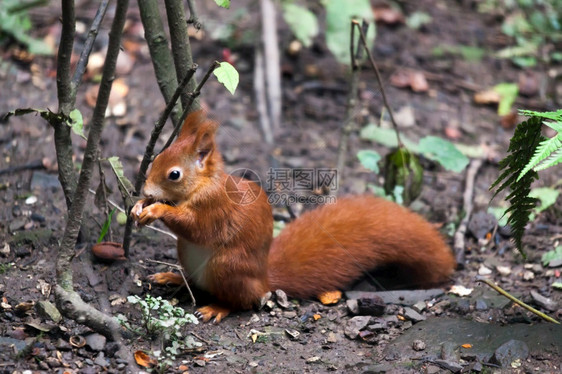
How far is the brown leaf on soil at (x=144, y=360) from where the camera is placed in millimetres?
2781

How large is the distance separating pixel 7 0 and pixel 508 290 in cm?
452

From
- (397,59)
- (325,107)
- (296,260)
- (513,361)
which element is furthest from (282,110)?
(513,361)

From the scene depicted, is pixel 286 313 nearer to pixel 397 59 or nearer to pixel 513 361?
pixel 513 361

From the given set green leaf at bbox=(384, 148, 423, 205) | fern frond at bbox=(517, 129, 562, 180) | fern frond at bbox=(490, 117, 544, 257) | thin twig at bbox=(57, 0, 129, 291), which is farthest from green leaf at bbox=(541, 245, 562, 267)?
thin twig at bbox=(57, 0, 129, 291)

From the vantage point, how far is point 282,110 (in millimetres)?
5543

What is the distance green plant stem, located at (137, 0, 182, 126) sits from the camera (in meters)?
3.40

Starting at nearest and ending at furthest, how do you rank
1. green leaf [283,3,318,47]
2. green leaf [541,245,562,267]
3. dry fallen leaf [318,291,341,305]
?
dry fallen leaf [318,291,341,305]
green leaf [541,245,562,267]
green leaf [283,3,318,47]

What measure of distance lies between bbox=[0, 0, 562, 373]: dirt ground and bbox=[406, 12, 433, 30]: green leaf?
0.07 meters

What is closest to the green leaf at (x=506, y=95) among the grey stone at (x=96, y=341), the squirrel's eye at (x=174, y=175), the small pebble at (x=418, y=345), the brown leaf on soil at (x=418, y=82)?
the brown leaf on soil at (x=418, y=82)

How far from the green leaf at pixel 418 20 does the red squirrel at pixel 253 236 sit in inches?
129

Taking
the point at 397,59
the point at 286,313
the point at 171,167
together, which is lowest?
the point at 286,313

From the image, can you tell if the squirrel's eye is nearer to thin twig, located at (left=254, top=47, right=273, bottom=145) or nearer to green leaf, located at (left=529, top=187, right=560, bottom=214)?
thin twig, located at (left=254, top=47, right=273, bottom=145)

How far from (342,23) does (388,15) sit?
46.7 inches

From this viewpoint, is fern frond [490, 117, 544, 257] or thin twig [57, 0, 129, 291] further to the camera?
fern frond [490, 117, 544, 257]
